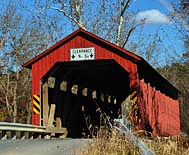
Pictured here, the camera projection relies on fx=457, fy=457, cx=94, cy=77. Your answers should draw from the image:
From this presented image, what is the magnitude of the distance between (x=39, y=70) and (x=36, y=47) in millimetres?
15552

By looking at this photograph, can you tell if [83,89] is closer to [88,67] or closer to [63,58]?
[88,67]

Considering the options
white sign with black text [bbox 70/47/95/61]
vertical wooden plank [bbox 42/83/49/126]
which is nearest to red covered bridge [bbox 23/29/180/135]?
white sign with black text [bbox 70/47/95/61]

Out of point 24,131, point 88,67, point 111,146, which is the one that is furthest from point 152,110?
point 111,146

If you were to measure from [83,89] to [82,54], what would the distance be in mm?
5851

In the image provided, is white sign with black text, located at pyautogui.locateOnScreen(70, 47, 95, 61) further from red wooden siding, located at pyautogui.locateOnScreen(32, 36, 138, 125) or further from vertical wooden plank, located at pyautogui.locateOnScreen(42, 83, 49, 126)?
vertical wooden plank, located at pyautogui.locateOnScreen(42, 83, 49, 126)

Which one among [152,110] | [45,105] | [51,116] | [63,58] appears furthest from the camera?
[152,110]

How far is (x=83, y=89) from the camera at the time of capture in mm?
23219

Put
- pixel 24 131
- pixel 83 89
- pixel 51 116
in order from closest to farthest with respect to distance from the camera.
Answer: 1. pixel 24 131
2. pixel 51 116
3. pixel 83 89

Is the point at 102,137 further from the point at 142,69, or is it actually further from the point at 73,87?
the point at 73,87

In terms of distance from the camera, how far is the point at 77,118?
22.0 m

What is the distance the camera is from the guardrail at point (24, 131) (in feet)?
45.2

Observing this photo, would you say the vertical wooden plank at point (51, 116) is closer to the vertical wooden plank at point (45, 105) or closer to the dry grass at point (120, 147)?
the vertical wooden plank at point (45, 105)

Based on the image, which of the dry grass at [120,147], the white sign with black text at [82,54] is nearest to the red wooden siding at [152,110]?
the white sign with black text at [82,54]

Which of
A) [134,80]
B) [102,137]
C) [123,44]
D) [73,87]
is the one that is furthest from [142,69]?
[123,44]
